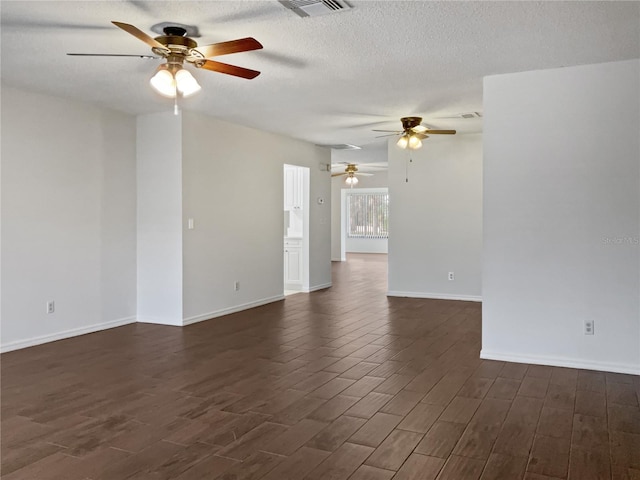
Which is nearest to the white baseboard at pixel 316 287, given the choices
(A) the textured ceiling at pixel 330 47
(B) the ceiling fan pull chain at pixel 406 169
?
(B) the ceiling fan pull chain at pixel 406 169

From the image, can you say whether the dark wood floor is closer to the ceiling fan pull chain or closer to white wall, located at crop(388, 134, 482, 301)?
white wall, located at crop(388, 134, 482, 301)

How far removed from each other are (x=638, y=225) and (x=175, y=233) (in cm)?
461

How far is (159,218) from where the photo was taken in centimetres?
609

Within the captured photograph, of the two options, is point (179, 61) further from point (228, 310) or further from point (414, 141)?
point (228, 310)

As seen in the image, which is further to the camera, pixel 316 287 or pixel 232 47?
pixel 316 287

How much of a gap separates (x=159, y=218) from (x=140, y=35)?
3304mm

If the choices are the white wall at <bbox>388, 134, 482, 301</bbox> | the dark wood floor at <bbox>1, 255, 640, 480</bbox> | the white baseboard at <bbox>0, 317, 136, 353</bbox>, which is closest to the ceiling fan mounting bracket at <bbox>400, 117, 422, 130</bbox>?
the white wall at <bbox>388, 134, 482, 301</bbox>

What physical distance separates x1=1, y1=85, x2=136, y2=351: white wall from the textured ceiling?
0.33 m

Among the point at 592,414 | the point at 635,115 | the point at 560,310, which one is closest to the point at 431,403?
the point at 592,414

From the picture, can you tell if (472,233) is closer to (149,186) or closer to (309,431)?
(149,186)

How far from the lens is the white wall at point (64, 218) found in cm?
488

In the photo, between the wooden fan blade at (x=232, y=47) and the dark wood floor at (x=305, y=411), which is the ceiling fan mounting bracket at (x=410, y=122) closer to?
the dark wood floor at (x=305, y=411)

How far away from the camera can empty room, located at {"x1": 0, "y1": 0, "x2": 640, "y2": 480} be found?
9.64ft

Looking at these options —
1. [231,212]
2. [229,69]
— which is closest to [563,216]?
[229,69]
